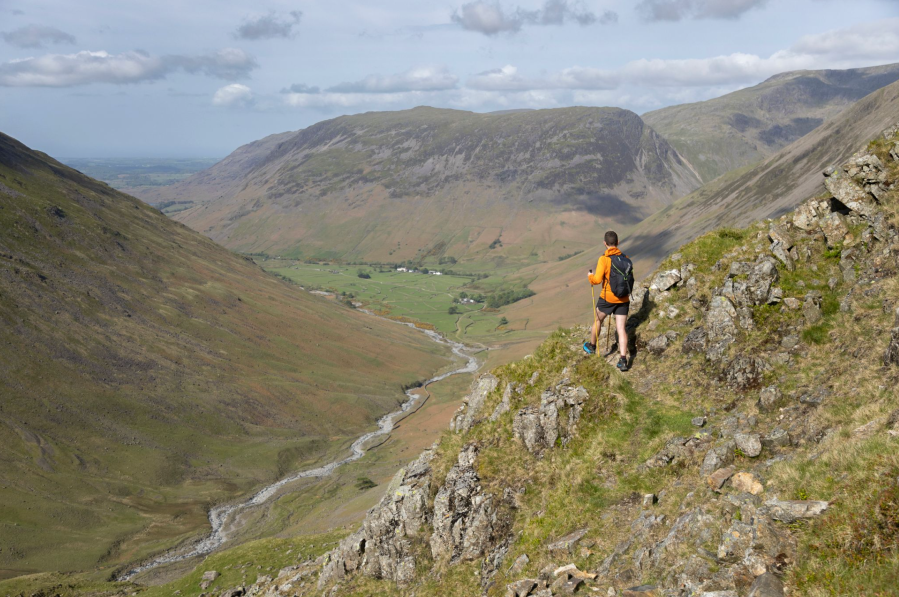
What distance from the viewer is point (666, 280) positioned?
942 inches

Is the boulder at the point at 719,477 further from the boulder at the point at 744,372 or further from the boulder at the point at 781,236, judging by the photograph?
the boulder at the point at 781,236

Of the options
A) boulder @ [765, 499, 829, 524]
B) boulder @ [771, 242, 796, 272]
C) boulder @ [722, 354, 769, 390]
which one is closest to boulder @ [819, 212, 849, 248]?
boulder @ [771, 242, 796, 272]

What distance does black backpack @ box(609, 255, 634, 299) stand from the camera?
65.9ft

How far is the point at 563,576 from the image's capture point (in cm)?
A: 1473

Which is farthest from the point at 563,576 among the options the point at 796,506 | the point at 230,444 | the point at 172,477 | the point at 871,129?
the point at 871,129

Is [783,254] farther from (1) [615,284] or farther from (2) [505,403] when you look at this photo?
(2) [505,403]

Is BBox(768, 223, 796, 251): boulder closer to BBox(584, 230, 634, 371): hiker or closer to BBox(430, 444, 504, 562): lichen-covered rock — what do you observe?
BBox(584, 230, 634, 371): hiker

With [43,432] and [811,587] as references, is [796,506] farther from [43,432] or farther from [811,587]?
[43,432]

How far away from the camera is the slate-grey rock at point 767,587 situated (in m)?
10.1

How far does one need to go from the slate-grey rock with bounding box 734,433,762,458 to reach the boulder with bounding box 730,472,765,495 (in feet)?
3.68

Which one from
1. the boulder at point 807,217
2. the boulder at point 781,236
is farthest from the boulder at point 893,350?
the boulder at point 807,217

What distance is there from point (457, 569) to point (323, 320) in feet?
595

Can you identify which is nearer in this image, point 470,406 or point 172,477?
point 470,406

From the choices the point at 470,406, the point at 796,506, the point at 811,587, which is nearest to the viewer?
the point at 811,587
